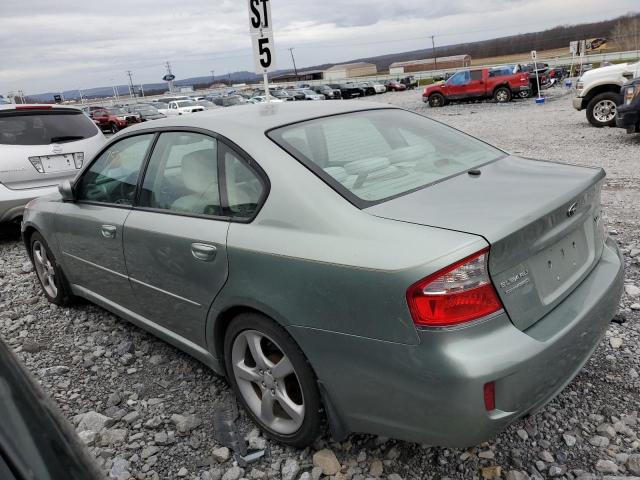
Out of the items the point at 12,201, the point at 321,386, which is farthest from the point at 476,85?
the point at 321,386

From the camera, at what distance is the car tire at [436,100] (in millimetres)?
25953

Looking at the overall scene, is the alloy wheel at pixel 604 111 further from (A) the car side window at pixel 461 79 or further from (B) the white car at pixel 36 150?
(A) the car side window at pixel 461 79

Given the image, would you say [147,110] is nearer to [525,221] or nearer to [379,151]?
[379,151]

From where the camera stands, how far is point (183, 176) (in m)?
2.80

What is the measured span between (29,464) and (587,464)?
222 cm

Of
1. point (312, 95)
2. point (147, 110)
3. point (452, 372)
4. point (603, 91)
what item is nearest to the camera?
point (452, 372)

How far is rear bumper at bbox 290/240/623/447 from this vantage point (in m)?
1.75

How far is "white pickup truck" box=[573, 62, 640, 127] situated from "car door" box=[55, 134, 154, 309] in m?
11.6

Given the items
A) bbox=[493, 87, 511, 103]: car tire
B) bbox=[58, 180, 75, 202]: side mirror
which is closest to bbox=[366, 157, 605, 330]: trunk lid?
bbox=[58, 180, 75, 202]: side mirror

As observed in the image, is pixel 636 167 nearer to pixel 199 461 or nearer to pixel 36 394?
pixel 199 461

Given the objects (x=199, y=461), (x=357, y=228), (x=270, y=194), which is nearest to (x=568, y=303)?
(x=357, y=228)

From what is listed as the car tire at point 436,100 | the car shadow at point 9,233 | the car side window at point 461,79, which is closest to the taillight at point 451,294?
the car shadow at point 9,233

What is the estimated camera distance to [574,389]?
2.73 metres

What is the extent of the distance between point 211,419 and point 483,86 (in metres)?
25.3
